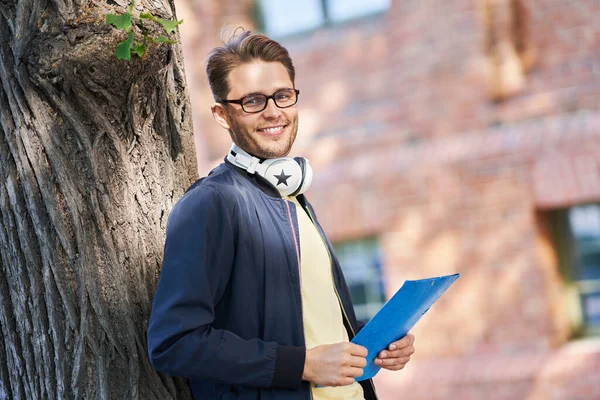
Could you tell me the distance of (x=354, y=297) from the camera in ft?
28.0

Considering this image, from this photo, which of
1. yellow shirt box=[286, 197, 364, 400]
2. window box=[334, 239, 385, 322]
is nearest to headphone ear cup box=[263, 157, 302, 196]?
yellow shirt box=[286, 197, 364, 400]

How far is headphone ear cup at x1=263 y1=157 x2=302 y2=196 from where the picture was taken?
2832 mm

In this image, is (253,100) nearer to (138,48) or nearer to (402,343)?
(138,48)

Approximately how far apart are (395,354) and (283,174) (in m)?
0.62

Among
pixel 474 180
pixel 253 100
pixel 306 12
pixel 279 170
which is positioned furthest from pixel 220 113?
pixel 306 12

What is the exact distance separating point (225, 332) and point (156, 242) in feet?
1.82

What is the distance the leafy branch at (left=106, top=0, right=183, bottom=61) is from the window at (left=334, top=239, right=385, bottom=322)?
5808mm

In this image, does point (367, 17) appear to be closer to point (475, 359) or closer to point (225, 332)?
point (475, 359)

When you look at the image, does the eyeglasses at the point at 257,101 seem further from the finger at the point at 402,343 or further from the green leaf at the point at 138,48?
the finger at the point at 402,343

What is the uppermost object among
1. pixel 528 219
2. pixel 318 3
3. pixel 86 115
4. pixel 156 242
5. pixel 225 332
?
pixel 318 3

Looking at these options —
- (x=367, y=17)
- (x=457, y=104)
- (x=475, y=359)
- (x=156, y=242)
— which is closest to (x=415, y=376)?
(x=475, y=359)

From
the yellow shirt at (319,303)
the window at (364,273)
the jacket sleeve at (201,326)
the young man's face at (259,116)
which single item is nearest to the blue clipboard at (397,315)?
the yellow shirt at (319,303)

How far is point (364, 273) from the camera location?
8438 mm

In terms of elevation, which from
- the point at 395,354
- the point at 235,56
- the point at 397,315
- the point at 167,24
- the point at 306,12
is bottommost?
the point at 395,354
